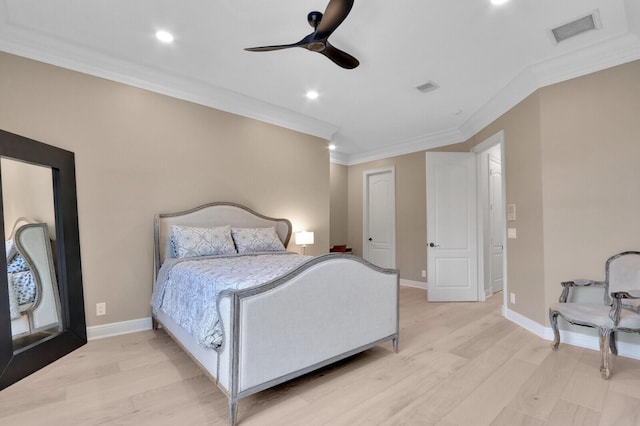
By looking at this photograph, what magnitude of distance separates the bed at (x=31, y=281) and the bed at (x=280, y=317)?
2.64 ft

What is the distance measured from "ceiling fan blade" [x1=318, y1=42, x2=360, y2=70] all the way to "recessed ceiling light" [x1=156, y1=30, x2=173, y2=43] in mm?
1396

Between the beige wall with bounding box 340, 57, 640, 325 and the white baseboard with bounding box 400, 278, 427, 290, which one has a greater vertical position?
the beige wall with bounding box 340, 57, 640, 325

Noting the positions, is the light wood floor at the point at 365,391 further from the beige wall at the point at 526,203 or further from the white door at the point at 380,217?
the white door at the point at 380,217

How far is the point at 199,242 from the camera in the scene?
10.3ft

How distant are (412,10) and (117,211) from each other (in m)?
3.26

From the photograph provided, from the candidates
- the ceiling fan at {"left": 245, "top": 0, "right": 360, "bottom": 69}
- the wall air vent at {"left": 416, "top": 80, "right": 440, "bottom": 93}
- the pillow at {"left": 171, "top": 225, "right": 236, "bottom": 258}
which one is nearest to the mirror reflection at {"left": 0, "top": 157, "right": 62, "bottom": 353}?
the pillow at {"left": 171, "top": 225, "right": 236, "bottom": 258}

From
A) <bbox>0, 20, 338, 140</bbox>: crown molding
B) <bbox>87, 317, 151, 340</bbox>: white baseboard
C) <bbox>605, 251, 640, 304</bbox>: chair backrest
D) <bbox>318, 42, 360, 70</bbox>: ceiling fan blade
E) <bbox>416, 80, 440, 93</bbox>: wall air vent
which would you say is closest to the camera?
<bbox>318, 42, 360, 70</bbox>: ceiling fan blade

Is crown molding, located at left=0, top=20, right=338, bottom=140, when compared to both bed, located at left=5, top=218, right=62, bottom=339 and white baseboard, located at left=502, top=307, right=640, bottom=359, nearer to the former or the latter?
bed, located at left=5, top=218, right=62, bottom=339

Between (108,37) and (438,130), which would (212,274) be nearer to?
(108,37)

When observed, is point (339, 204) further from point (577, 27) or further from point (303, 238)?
point (577, 27)

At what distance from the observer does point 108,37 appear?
2658 millimetres

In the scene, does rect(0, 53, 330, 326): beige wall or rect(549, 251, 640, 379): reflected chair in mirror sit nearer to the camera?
rect(549, 251, 640, 379): reflected chair in mirror

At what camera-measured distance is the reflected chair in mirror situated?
2.25m

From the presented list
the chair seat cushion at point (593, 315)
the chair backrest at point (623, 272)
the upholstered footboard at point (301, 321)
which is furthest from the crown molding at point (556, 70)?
the upholstered footboard at point (301, 321)
